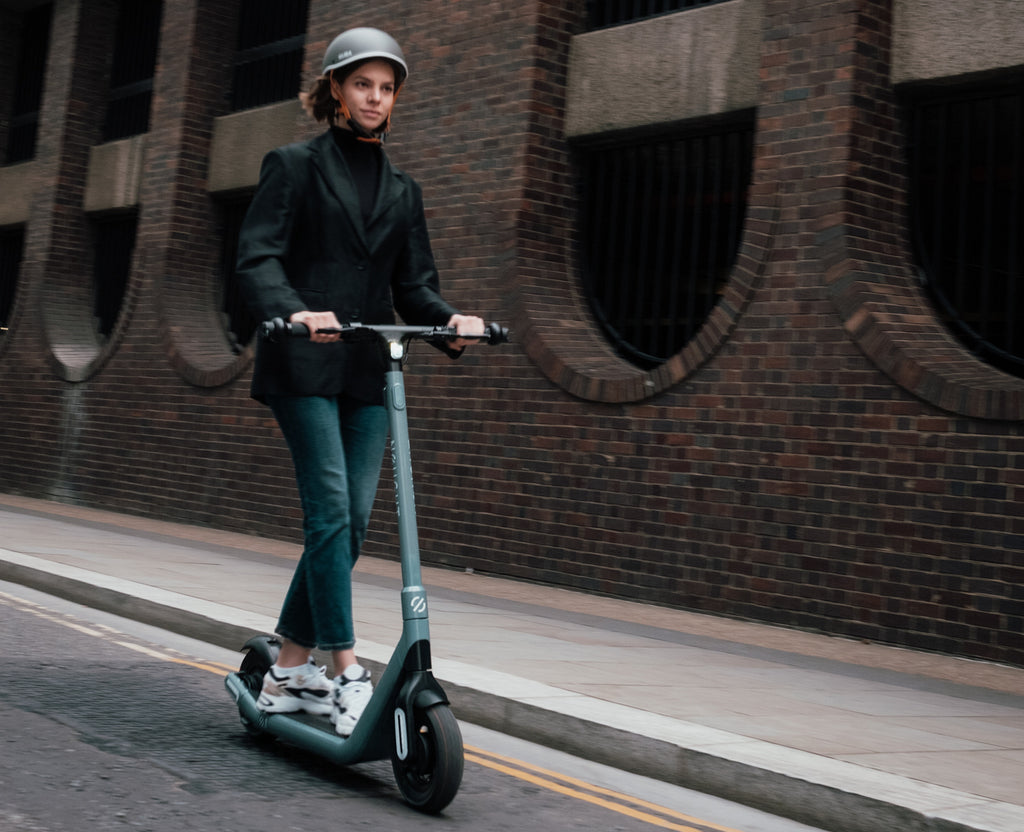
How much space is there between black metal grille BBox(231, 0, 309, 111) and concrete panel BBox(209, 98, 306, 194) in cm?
36

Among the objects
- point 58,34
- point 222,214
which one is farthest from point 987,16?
point 58,34

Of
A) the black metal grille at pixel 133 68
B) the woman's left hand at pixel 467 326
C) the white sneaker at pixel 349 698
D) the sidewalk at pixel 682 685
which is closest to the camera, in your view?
the white sneaker at pixel 349 698

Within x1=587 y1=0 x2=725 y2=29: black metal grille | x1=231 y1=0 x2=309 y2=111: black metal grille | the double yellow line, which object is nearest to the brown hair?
the double yellow line

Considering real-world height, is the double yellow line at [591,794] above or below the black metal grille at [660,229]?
below

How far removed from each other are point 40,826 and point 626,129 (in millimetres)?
8008

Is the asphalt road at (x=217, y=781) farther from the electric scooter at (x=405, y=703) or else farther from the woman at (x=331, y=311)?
the woman at (x=331, y=311)

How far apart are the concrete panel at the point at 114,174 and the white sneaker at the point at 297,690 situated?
12959mm

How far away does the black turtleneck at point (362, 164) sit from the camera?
14.8 feet

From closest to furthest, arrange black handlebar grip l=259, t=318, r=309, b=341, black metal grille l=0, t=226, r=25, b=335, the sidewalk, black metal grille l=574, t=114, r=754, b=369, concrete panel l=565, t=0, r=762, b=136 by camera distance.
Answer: black handlebar grip l=259, t=318, r=309, b=341, the sidewalk, concrete panel l=565, t=0, r=762, b=136, black metal grille l=574, t=114, r=754, b=369, black metal grille l=0, t=226, r=25, b=335

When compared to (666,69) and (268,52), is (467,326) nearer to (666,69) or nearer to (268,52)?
(666,69)

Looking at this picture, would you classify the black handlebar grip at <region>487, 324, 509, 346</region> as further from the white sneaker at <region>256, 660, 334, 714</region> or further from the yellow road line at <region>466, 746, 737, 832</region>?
the yellow road line at <region>466, 746, 737, 832</region>

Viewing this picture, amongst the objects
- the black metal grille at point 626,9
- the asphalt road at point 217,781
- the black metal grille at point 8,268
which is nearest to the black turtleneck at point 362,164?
the asphalt road at point 217,781

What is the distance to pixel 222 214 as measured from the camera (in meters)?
15.7

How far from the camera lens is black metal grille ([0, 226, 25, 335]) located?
19.5 m
